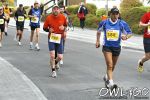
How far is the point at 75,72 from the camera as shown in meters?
14.6

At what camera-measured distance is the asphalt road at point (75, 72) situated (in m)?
11.5

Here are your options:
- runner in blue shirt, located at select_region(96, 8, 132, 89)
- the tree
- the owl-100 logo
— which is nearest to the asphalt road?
the owl-100 logo

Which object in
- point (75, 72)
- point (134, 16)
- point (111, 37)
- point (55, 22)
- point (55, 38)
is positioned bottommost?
point (75, 72)

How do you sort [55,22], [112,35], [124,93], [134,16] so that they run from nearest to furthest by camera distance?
[124,93] → [112,35] → [55,22] → [134,16]

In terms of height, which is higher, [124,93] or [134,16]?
[134,16]

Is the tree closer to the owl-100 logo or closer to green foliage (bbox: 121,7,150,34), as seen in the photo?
green foliage (bbox: 121,7,150,34)

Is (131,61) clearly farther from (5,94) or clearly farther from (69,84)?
(5,94)

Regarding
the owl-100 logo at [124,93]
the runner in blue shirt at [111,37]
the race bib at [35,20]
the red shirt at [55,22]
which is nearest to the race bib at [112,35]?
the runner in blue shirt at [111,37]

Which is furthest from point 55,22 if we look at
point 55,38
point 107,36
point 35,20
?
point 35,20

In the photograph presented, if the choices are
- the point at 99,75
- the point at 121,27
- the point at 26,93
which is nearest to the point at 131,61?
the point at 99,75

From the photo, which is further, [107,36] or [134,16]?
[134,16]

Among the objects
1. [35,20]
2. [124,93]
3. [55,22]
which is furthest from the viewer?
[35,20]

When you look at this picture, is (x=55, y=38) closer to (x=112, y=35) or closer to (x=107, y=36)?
(x=107, y=36)

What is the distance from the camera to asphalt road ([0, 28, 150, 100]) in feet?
37.8
